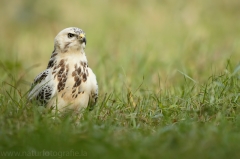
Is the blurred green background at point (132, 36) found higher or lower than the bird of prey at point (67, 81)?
higher

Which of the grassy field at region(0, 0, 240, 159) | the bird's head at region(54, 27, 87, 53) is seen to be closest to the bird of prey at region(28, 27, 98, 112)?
the bird's head at region(54, 27, 87, 53)

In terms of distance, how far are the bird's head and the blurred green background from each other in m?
1.46

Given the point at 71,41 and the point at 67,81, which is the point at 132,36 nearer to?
the point at 71,41

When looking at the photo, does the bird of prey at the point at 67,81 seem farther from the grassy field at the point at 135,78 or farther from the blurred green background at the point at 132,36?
the blurred green background at the point at 132,36

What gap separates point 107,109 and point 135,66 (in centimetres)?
293

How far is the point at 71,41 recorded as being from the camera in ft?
18.4

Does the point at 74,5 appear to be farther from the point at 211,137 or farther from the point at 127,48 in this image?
the point at 211,137

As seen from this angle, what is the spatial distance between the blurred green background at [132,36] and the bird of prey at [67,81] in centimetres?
148

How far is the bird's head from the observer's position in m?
5.59

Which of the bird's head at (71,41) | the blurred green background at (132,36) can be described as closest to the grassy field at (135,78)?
the blurred green background at (132,36)

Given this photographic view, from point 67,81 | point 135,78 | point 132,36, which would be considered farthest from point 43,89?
point 132,36

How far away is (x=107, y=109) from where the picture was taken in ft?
17.9

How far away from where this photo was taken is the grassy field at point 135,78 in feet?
14.0

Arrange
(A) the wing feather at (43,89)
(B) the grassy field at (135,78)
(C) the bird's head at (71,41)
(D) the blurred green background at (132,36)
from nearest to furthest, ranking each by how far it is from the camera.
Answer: (B) the grassy field at (135,78), (A) the wing feather at (43,89), (C) the bird's head at (71,41), (D) the blurred green background at (132,36)
